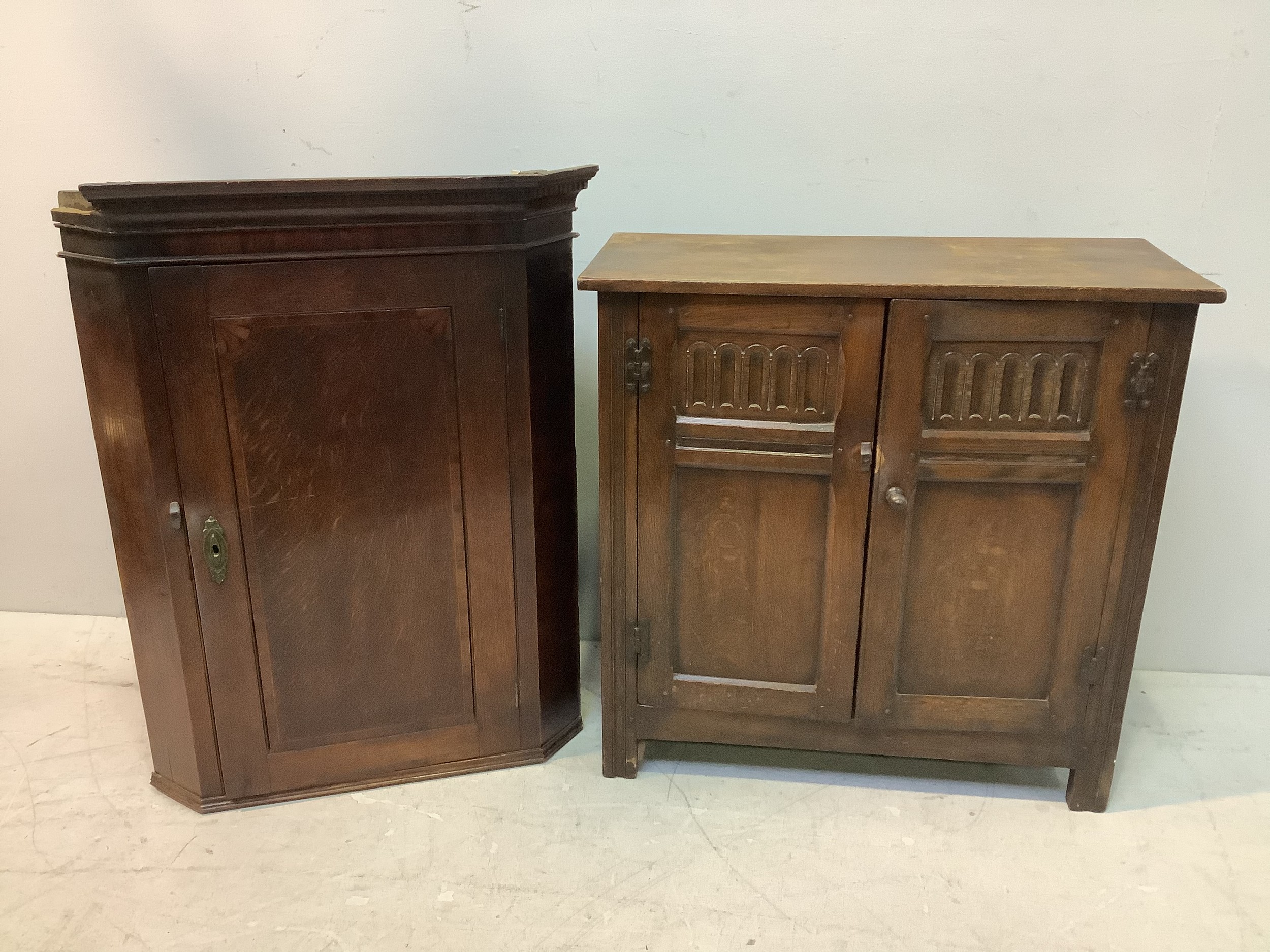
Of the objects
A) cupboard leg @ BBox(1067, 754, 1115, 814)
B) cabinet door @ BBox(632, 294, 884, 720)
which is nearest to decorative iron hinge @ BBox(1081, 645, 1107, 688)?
cupboard leg @ BBox(1067, 754, 1115, 814)

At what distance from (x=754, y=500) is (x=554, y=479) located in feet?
1.40

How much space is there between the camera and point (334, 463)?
188cm

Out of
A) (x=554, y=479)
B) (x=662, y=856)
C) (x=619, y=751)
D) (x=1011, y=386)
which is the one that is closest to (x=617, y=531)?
(x=554, y=479)

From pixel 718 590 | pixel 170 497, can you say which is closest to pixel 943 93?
pixel 718 590

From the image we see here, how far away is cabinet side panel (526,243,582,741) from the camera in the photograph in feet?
6.36

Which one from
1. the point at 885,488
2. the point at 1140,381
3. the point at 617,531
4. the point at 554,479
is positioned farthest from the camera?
the point at 554,479

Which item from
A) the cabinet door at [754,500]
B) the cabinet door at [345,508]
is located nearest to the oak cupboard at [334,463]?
the cabinet door at [345,508]

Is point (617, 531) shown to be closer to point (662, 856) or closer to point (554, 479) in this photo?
point (554, 479)

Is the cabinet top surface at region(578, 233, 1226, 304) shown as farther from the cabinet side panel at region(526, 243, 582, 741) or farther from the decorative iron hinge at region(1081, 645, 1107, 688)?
the decorative iron hinge at region(1081, 645, 1107, 688)

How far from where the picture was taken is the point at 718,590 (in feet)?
6.51

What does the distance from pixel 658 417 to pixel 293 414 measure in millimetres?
658

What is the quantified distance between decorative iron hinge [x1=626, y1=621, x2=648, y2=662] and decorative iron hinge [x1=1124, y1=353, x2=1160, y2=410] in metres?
0.97

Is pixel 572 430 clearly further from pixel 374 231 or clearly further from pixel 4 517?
pixel 4 517

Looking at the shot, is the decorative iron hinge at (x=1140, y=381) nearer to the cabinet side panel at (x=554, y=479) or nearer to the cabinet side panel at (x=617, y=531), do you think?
the cabinet side panel at (x=617, y=531)
